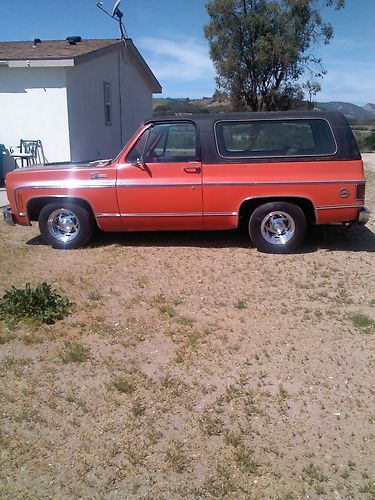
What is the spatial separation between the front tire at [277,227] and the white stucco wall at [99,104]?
261 inches

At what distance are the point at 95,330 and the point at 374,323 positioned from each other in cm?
245

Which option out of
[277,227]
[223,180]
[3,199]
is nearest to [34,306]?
[223,180]

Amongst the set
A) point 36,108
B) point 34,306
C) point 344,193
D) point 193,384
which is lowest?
point 193,384

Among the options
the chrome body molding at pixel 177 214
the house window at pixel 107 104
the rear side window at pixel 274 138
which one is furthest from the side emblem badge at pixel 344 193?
the house window at pixel 107 104

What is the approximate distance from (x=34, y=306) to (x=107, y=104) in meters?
10.6

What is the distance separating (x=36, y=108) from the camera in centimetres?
1111

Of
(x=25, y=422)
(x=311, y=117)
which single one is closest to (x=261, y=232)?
(x=311, y=117)

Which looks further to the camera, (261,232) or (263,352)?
(261,232)

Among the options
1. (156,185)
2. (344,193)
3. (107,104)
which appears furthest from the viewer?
(107,104)

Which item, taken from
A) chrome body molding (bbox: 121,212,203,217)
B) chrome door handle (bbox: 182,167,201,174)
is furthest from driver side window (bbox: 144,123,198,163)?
chrome body molding (bbox: 121,212,203,217)

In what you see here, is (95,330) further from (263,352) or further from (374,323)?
(374,323)

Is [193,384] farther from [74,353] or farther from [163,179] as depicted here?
[163,179]

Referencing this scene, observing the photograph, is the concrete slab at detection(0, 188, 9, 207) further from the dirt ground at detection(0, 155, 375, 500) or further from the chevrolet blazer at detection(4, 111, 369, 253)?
the dirt ground at detection(0, 155, 375, 500)

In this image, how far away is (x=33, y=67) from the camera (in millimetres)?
10742
